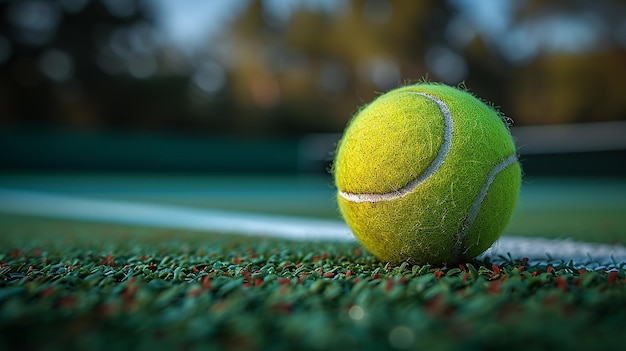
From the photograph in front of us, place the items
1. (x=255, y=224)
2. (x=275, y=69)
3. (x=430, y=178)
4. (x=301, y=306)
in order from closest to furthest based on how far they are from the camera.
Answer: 1. (x=301, y=306)
2. (x=430, y=178)
3. (x=255, y=224)
4. (x=275, y=69)

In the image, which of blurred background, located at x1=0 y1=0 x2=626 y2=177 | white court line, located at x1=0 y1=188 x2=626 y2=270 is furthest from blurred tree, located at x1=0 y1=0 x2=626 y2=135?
white court line, located at x1=0 y1=188 x2=626 y2=270

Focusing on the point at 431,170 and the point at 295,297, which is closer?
the point at 295,297

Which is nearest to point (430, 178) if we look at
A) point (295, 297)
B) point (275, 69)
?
point (295, 297)

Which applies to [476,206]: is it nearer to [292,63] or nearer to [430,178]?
[430,178]

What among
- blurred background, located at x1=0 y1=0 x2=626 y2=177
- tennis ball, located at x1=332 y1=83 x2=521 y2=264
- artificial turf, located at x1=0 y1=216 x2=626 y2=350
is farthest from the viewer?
blurred background, located at x1=0 y1=0 x2=626 y2=177

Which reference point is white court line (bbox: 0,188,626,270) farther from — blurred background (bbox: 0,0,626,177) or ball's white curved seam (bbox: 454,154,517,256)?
blurred background (bbox: 0,0,626,177)

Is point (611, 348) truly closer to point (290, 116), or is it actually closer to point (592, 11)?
point (290, 116)

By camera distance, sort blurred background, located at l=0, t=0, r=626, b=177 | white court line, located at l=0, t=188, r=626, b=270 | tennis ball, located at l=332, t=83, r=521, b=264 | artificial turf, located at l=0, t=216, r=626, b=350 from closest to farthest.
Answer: artificial turf, located at l=0, t=216, r=626, b=350 < tennis ball, located at l=332, t=83, r=521, b=264 < white court line, located at l=0, t=188, r=626, b=270 < blurred background, located at l=0, t=0, r=626, b=177
